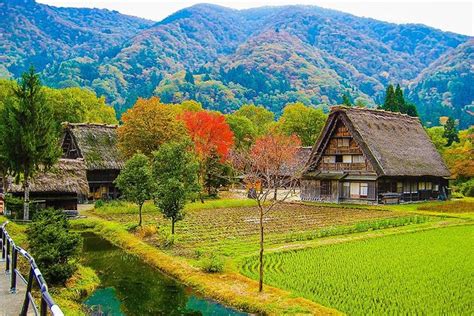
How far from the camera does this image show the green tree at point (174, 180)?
2383 centimetres

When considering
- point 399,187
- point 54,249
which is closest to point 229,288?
point 54,249

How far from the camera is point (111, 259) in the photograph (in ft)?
65.5

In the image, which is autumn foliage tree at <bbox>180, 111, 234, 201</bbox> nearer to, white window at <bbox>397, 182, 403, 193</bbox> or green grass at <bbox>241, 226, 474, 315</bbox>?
white window at <bbox>397, 182, 403, 193</bbox>

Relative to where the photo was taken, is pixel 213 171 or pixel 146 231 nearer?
pixel 146 231

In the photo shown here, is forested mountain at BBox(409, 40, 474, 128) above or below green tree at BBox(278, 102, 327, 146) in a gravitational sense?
above

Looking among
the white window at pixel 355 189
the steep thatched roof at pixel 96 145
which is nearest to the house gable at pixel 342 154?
the white window at pixel 355 189

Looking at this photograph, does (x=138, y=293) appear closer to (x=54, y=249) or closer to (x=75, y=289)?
(x=75, y=289)

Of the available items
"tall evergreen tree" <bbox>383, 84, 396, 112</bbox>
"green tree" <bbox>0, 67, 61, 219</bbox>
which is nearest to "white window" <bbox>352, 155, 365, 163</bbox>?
"tall evergreen tree" <bbox>383, 84, 396, 112</bbox>

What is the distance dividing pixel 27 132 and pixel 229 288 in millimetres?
18677

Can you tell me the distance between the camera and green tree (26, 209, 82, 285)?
48.6 feet

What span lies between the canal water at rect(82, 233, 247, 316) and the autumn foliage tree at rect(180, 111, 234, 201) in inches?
986

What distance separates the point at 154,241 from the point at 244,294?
9.97 metres

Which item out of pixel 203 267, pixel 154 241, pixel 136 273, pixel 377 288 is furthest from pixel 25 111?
pixel 377 288

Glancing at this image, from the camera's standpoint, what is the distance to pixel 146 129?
40.8m
